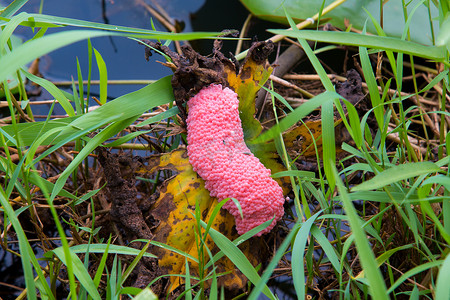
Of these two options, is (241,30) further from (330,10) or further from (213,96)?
(213,96)

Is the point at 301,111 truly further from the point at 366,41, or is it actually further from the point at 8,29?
the point at 8,29

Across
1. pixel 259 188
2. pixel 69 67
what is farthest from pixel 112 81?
pixel 259 188

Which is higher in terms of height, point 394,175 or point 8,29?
point 8,29

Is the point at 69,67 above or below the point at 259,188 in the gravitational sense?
above

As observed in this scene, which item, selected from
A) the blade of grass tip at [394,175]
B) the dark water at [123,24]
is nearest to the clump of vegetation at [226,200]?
the blade of grass tip at [394,175]

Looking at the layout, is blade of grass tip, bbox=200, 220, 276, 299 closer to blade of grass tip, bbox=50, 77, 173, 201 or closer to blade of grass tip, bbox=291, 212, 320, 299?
blade of grass tip, bbox=291, 212, 320, 299

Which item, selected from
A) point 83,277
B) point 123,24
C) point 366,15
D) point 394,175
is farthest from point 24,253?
point 366,15
